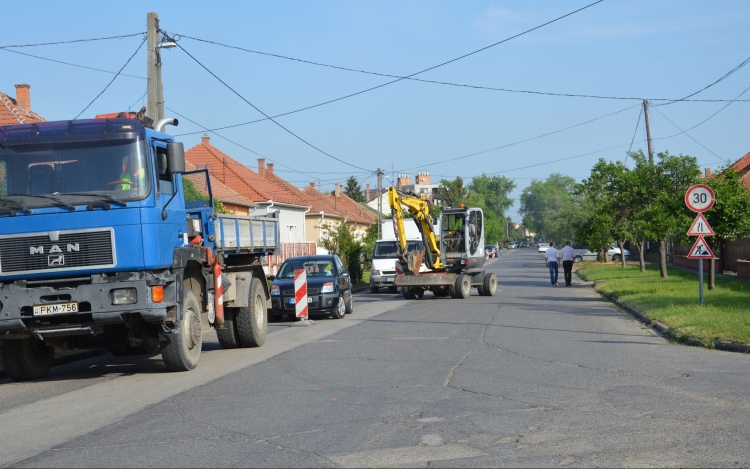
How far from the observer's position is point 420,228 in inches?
1109

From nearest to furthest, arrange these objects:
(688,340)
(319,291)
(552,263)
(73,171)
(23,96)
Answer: (73,171)
(688,340)
(319,291)
(23,96)
(552,263)

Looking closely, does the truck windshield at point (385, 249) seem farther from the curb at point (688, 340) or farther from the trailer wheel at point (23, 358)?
the trailer wheel at point (23, 358)

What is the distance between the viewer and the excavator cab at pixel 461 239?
94.8 feet

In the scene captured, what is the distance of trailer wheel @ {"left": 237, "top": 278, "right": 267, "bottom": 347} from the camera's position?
1404 cm

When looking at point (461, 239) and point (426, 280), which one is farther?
point (461, 239)

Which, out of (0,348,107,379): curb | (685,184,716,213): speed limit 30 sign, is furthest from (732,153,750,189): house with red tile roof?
(0,348,107,379): curb

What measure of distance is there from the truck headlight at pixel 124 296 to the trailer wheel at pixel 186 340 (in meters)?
0.84

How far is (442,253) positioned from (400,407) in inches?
817

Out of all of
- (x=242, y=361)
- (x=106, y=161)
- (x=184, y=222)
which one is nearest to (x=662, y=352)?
(x=242, y=361)

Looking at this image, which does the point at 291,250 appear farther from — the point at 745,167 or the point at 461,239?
the point at 745,167

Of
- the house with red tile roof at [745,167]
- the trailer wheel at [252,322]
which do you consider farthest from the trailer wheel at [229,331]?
the house with red tile roof at [745,167]

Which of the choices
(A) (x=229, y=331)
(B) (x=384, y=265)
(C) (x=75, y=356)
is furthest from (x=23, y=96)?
(A) (x=229, y=331)

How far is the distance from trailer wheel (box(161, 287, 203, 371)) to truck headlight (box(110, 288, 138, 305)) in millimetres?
838

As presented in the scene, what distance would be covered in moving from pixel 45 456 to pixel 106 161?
4663mm
